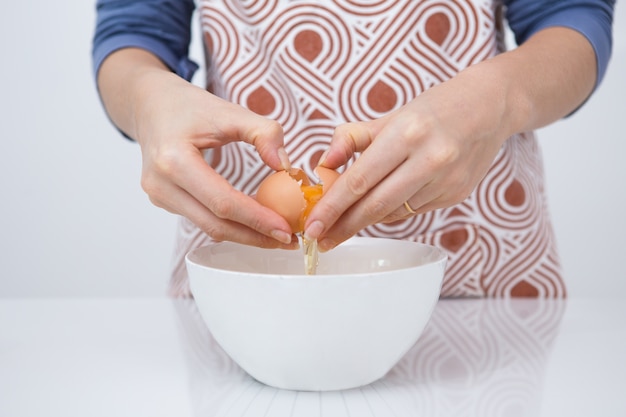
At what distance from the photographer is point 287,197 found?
0.73m

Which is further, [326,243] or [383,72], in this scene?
[383,72]

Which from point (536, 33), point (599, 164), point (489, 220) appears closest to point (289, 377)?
point (489, 220)

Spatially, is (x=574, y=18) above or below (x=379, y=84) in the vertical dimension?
above

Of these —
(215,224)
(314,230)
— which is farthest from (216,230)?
(314,230)

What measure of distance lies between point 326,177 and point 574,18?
1.68 ft

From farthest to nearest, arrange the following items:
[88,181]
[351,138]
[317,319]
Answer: [88,181] → [351,138] → [317,319]

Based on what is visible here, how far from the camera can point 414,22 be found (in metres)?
1.05

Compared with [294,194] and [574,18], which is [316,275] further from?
[574,18]

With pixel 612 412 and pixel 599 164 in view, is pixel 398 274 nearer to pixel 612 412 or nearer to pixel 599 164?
pixel 612 412

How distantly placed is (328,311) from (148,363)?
0.78 feet

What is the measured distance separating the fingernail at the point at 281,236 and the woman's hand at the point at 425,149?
0.02m

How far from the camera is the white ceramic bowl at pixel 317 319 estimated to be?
1.98ft

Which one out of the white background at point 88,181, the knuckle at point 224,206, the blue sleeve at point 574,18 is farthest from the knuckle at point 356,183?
the white background at point 88,181

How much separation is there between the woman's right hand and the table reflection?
0.14 meters
